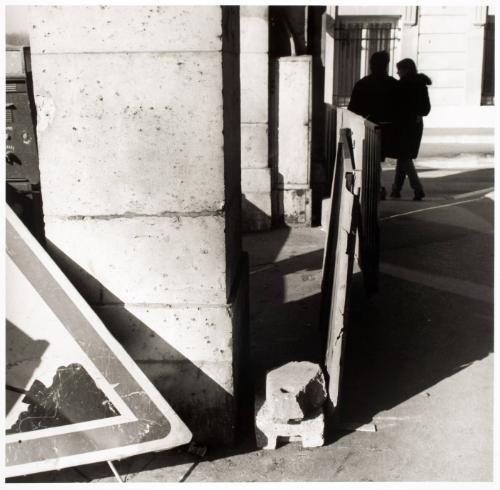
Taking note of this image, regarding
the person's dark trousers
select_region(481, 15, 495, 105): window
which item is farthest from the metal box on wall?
select_region(481, 15, 495, 105): window

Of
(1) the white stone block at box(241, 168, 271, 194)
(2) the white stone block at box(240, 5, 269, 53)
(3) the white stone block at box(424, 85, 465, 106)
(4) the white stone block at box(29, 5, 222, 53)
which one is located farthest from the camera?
(3) the white stone block at box(424, 85, 465, 106)

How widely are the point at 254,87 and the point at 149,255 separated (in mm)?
5561

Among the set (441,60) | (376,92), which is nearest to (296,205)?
(376,92)

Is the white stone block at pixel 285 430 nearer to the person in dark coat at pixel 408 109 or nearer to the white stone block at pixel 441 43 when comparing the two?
the person in dark coat at pixel 408 109

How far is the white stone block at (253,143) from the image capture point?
8.85 m

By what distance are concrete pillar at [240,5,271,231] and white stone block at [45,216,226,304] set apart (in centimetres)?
528

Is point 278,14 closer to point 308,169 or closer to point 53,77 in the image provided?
point 308,169

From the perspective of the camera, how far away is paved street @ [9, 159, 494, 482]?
3.64 m

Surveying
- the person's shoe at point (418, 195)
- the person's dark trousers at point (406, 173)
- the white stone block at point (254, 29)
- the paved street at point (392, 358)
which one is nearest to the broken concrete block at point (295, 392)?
the paved street at point (392, 358)

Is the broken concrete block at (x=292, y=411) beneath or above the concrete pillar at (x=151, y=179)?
beneath

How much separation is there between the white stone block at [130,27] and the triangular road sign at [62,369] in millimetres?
954

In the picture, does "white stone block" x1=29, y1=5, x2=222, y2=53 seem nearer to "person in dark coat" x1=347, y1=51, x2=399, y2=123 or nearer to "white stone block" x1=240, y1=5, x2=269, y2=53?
"white stone block" x1=240, y1=5, x2=269, y2=53

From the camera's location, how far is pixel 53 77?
3.50 meters
